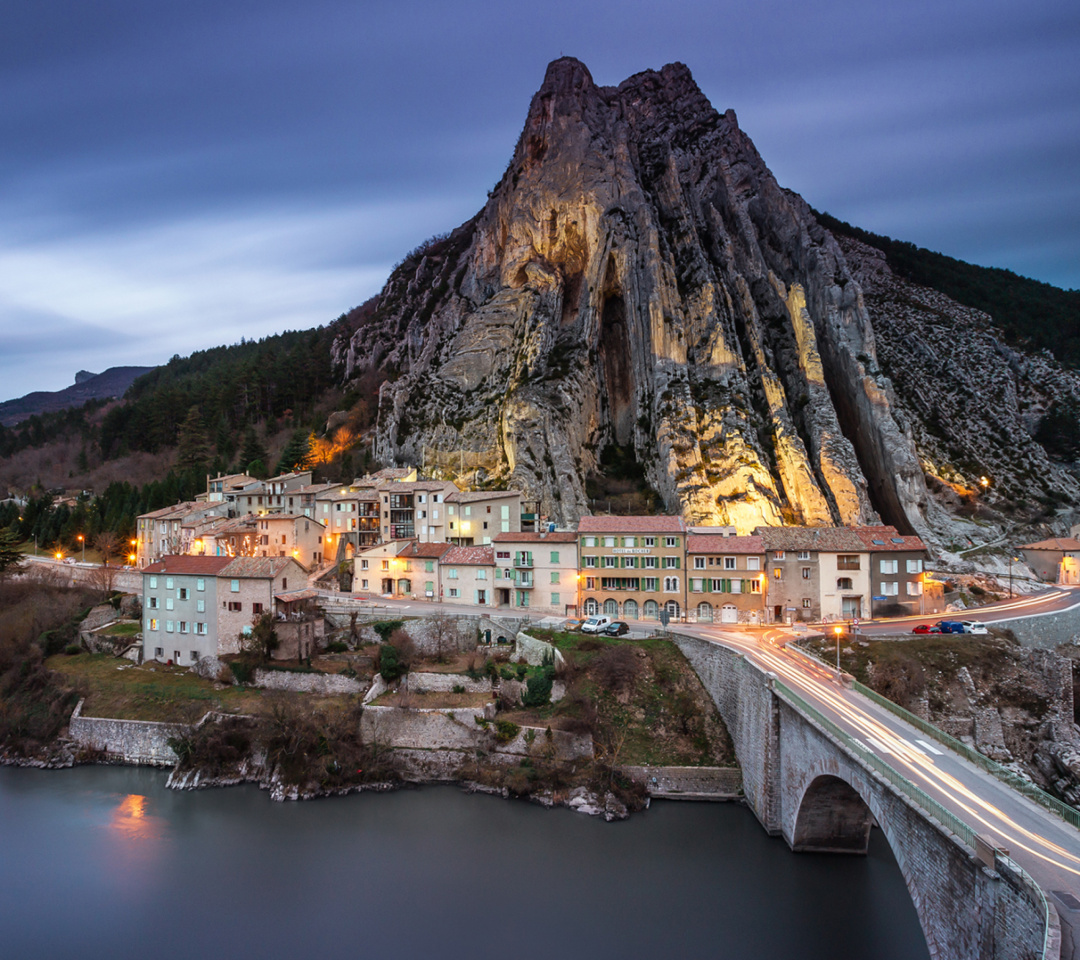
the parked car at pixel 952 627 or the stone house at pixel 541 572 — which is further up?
the stone house at pixel 541 572

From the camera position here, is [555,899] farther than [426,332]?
No

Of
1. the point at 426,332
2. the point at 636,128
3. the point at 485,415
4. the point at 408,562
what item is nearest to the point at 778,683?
the point at 408,562

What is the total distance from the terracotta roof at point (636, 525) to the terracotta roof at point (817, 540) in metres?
5.85

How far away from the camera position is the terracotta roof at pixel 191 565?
44188mm

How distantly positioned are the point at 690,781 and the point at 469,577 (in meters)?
21.6

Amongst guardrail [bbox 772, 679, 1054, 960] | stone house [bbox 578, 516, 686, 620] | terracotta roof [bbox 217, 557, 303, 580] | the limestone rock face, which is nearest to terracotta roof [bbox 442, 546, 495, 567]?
stone house [bbox 578, 516, 686, 620]

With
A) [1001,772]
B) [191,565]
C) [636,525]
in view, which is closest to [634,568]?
[636,525]

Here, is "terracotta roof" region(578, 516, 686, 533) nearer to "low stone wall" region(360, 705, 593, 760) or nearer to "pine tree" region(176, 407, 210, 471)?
"low stone wall" region(360, 705, 593, 760)

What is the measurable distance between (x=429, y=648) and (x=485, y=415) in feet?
142

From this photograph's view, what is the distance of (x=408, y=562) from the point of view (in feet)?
166

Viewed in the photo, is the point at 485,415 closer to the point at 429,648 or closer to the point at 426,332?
the point at 426,332

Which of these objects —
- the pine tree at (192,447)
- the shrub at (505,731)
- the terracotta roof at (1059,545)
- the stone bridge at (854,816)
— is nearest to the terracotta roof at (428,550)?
the shrub at (505,731)

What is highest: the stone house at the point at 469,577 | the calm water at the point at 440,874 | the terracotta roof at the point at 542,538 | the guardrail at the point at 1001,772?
the terracotta roof at the point at 542,538

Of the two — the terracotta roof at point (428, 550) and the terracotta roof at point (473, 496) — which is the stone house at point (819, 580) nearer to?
the terracotta roof at point (428, 550)
